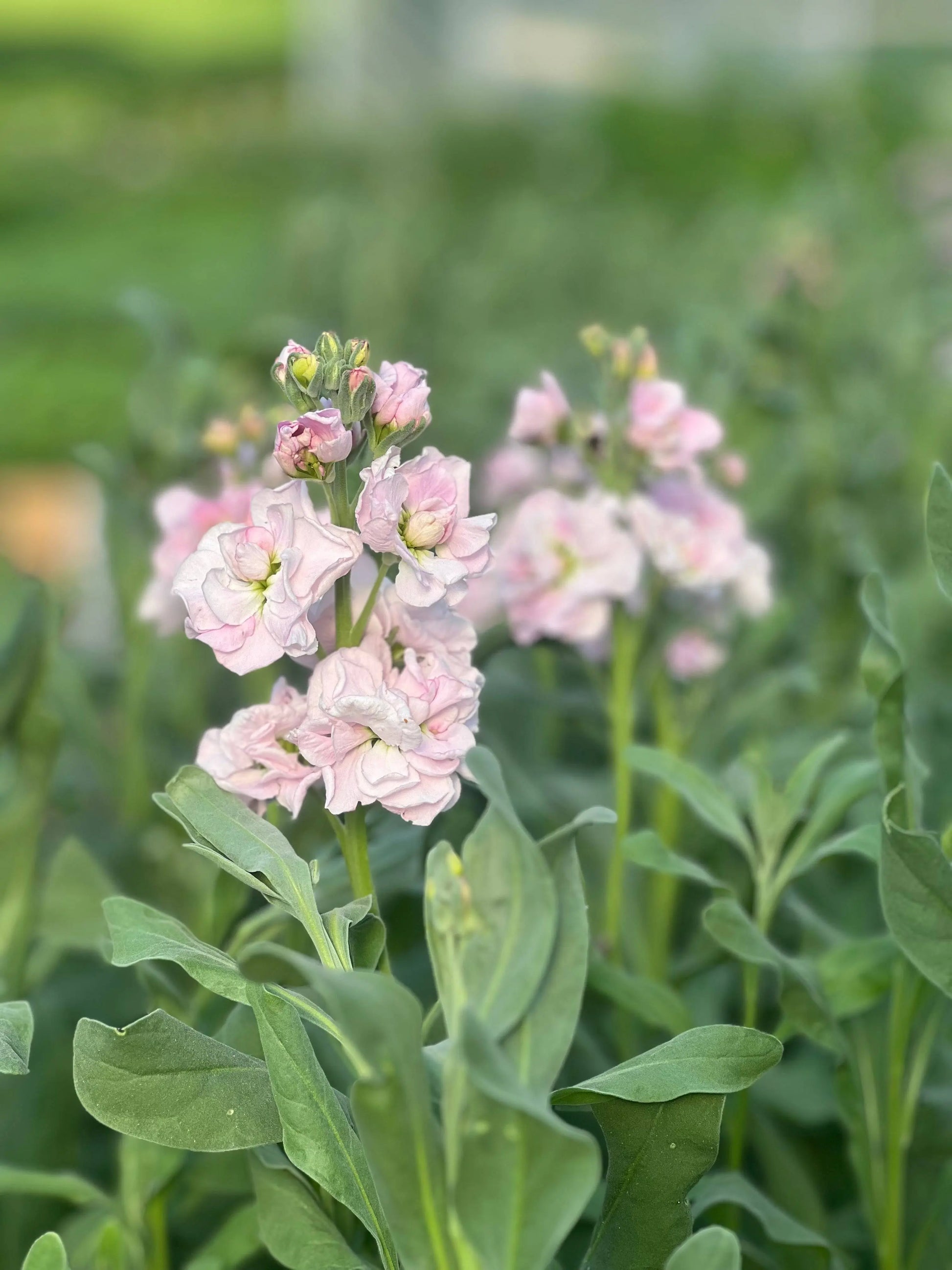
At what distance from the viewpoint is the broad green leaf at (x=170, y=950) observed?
660 mm

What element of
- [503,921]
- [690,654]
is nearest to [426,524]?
[503,921]

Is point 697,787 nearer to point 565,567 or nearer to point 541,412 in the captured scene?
point 565,567

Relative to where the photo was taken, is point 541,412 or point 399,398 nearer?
point 399,398

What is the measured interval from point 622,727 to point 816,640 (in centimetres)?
65

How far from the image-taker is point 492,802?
1.97 feet

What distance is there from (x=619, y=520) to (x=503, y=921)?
1.75ft

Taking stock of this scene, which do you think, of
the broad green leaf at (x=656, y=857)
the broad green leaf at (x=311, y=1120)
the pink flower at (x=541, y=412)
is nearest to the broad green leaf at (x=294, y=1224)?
the broad green leaf at (x=311, y=1120)

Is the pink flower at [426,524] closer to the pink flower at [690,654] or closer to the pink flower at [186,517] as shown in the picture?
the pink flower at [186,517]

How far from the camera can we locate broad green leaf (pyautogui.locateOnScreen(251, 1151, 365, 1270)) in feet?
2.28

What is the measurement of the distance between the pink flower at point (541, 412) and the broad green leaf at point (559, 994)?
0.47m

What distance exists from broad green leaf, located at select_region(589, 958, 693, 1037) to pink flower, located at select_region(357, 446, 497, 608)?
302 millimetres

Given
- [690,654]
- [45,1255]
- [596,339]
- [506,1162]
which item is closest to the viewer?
[506,1162]

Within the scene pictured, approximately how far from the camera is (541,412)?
3.42ft

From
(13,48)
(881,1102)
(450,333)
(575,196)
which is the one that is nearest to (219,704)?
(881,1102)
